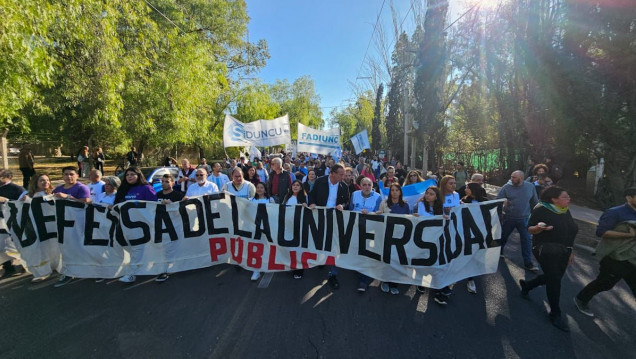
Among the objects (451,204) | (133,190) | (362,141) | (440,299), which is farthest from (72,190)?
(362,141)

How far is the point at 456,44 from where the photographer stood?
1595cm

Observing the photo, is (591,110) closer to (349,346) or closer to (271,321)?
(349,346)

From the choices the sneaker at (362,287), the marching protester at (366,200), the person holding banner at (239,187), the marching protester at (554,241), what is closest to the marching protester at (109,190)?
the person holding banner at (239,187)

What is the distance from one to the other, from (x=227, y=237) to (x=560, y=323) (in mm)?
4551

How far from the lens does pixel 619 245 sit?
3.17 m

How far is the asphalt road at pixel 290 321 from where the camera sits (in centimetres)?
284

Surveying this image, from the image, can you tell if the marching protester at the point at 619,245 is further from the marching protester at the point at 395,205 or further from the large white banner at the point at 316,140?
the large white banner at the point at 316,140

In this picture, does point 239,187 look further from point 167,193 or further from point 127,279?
point 127,279

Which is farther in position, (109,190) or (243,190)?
(243,190)

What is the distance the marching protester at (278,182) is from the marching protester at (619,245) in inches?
208

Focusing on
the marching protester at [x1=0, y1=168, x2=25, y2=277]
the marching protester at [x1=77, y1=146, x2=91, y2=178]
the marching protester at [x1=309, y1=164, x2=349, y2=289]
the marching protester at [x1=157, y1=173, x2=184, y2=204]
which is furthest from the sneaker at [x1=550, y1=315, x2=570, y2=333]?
the marching protester at [x1=77, y1=146, x2=91, y2=178]

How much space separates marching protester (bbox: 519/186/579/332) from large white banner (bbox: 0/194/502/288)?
2.51 feet

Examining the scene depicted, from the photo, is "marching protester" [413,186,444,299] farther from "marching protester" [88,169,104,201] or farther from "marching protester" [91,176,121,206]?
"marching protester" [88,169,104,201]

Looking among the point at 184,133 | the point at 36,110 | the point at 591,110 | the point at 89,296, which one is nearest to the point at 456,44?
the point at 591,110
